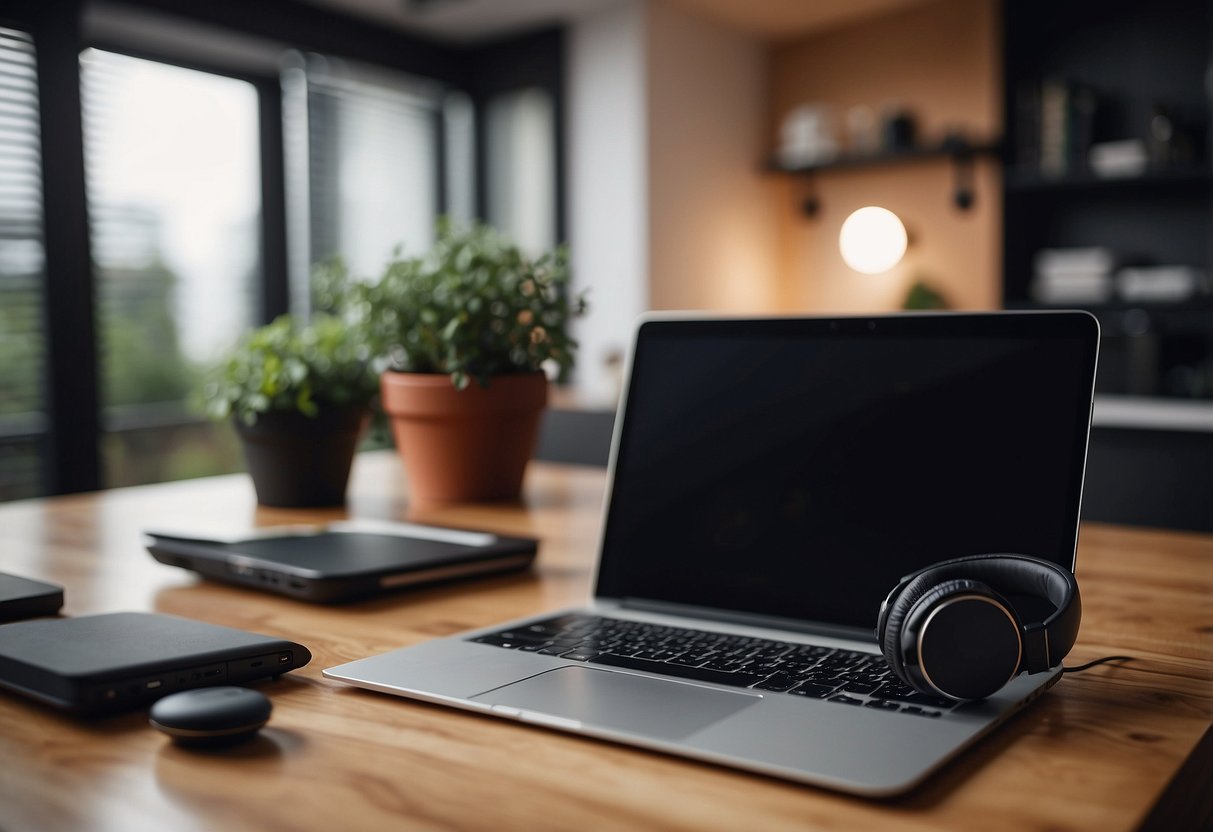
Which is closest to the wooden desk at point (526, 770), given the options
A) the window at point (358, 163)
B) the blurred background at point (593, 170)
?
the blurred background at point (593, 170)

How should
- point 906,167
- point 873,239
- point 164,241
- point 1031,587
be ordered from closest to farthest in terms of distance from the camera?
point 1031,587, point 164,241, point 873,239, point 906,167

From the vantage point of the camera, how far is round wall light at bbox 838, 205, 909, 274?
3.93m

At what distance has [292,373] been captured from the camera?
124cm

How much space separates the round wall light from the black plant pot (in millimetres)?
2998

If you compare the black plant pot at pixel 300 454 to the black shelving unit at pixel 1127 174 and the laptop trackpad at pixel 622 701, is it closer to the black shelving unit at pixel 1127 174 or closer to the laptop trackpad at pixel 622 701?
the laptop trackpad at pixel 622 701

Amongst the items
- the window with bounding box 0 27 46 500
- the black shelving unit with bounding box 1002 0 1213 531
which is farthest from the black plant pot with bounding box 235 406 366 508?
the black shelving unit with bounding box 1002 0 1213 531

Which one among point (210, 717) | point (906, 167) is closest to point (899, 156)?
point (906, 167)

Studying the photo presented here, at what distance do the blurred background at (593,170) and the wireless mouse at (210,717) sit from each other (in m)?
2.64

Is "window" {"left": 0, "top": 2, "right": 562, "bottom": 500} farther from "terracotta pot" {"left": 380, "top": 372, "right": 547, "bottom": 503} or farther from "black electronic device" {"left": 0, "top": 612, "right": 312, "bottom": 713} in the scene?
"black electronic device" {"left": 0, "top": 612, "right": 312, "bottom": 713}

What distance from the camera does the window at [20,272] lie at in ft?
9.66

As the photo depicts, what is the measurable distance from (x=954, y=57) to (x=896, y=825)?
404 cm

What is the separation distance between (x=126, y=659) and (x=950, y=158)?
12.9 ft

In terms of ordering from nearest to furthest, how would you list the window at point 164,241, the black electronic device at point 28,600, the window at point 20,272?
the black electronic device at point 28,600
the window at point 20,272
the window at point 164,241

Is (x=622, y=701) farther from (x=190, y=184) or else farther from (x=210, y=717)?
(x=190, y=184)
